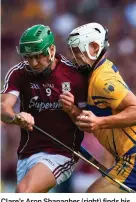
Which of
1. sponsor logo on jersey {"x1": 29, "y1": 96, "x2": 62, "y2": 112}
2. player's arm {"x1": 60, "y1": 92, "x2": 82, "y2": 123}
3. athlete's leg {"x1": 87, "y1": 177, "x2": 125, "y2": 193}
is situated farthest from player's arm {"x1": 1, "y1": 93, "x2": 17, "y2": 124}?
athlete's leg {"x1": 87, "y1": 177, "x2": 125, "y2": 193}

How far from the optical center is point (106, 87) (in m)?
5.10

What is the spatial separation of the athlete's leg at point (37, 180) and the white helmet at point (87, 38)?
3.23 ft

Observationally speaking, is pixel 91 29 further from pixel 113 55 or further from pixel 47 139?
pixel 113 55

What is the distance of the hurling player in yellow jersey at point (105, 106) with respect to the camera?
16.5 feet

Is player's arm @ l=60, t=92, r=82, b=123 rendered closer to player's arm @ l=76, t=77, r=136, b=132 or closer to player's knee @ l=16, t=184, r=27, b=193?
player's arm @ l=76, t=77, r=136, b=132

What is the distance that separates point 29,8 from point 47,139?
476cm

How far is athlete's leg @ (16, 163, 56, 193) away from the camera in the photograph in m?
5.07

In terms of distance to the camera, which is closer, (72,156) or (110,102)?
(110,102)

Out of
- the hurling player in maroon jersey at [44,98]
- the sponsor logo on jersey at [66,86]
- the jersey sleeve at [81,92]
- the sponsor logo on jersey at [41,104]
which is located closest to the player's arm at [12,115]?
the hurling player in maroon jersey at [44,98]

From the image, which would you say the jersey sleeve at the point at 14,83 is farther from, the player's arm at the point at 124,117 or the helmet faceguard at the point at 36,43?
the player's arm at the point at 124,117

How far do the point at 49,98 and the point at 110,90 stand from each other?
59cm

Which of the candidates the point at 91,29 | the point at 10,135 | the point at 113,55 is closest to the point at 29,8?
the point at 113,55

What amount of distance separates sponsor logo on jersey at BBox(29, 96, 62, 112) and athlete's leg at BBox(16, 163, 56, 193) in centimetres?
48

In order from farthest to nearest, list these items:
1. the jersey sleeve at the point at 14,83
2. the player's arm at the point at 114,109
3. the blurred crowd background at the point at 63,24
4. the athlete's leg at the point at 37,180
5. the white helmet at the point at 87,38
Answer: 1. the blurred crowd background at the point at 63,24
2. the jersey sleeve at the point at 14,83
3. the white helmet at the point at 87,38
4. the athlete's leg at the point at 37,180
5. the player's arm at the point at 114,109
